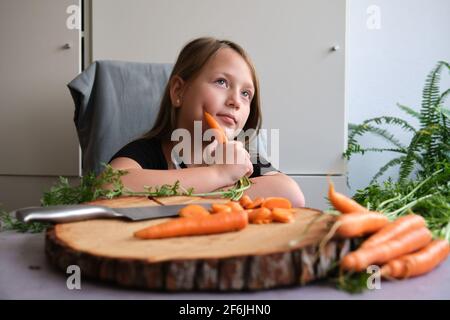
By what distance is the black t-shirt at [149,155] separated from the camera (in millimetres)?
1235

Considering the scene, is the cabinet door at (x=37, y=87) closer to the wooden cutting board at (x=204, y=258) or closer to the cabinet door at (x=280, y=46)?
the cabinet door at (x=280, y=46)

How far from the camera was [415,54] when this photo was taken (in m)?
2.33

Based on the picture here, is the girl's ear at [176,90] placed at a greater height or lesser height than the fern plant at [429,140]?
greater

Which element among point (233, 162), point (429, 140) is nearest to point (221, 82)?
point (233, 162)

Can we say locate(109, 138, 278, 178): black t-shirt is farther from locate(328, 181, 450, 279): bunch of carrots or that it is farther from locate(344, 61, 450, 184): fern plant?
locate(328, 181, 450, 279): bunch of carrots

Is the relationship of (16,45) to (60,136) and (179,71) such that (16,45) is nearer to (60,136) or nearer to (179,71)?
(60,136)

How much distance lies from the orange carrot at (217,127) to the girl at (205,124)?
0.02 meters

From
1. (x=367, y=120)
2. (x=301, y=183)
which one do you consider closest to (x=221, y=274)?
(x=301, y=183)

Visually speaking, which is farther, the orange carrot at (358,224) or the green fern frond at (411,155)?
the green fern frond at (411,155)

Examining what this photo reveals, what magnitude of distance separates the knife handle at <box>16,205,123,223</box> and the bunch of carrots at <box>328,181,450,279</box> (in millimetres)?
287

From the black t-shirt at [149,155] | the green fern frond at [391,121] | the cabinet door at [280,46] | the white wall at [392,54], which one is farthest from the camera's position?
Answer: the white wall at [392,54]

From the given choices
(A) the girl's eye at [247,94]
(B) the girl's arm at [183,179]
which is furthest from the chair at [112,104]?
(B) the girl's arm at [183,179]

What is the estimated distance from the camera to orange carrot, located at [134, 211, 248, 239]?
46cm
